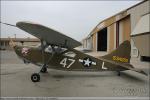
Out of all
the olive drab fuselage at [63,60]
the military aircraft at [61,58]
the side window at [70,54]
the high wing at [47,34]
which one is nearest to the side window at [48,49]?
the military aircraft at [61,58]

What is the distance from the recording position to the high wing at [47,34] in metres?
6.41

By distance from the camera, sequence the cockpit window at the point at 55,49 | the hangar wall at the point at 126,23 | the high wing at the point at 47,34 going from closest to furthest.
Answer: the high wing at the point at 47,34, the cockpit window at the point at 55,49, the hangar wall at the point at 126,23

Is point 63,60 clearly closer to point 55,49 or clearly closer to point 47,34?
point 55,49

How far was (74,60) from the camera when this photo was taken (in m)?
8.26

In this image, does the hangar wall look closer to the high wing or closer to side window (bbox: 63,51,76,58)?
side window (bbox: 63,51,76,58)

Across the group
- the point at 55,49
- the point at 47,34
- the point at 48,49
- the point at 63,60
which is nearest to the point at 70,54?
the point at 63,60

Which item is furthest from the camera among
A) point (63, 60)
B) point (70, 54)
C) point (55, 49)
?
point (70, 54)

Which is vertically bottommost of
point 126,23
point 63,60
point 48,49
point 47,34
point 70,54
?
point 63,60

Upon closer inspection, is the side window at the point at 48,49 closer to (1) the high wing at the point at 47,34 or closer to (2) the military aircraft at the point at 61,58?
(2) the military aircraft at the point at 61,58

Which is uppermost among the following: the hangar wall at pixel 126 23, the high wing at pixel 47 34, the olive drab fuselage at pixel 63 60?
the hangar wall at pixel 126 23

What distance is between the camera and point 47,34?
7238 mm

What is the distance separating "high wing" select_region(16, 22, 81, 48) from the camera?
252 inches

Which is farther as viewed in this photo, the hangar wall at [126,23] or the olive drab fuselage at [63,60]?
the hangar wall at [126,23]

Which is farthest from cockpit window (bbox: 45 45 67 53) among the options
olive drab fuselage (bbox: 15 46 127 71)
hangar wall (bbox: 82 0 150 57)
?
hangar wall (bbox: 82 0 150 57)
